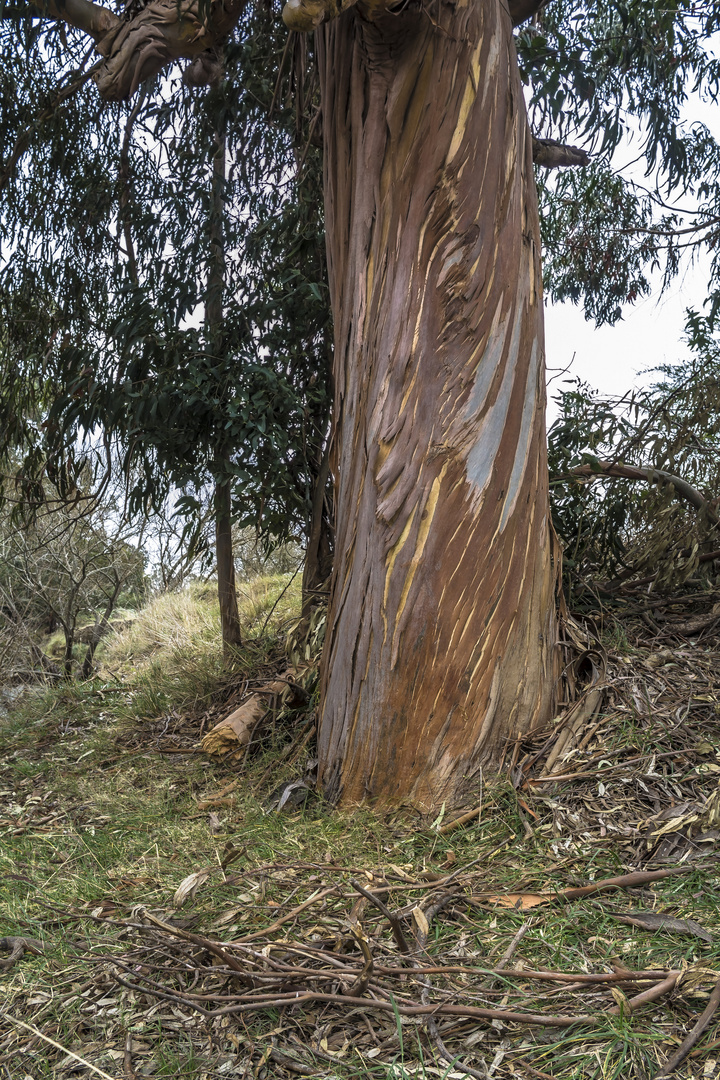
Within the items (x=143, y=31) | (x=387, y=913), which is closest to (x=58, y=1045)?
(x=387, y=913)

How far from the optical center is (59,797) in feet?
11.0

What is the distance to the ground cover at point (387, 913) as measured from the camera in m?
1.54

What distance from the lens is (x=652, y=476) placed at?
12.6 ft

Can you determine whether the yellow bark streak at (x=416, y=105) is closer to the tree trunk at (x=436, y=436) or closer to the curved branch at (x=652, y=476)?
the tree trunk at (x=436, y=436)

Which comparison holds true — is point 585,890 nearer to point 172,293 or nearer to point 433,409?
point 433,409

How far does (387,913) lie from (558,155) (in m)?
4.36

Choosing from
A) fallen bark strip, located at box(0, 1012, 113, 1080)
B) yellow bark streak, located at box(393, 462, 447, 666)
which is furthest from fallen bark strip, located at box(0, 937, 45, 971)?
yellow bark streak, located at box(393, 462, 447, 666)

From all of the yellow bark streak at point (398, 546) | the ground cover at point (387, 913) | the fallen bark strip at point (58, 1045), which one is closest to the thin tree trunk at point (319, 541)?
the ground cover at point (387, 913)

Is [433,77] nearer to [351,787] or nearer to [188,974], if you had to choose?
[351,787]

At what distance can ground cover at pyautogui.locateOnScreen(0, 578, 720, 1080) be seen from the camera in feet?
5.06

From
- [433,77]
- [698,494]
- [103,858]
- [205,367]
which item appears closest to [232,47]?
[205,367]

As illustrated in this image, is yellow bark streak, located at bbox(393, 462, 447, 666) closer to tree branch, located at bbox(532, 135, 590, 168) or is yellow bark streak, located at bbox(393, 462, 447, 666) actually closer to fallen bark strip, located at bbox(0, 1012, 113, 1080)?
fallen bark strip, located at bbox(0, 1012, 113, 1080)

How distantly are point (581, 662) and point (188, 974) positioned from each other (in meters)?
1.78

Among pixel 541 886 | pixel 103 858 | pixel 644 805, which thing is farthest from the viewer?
pixel 103 858
